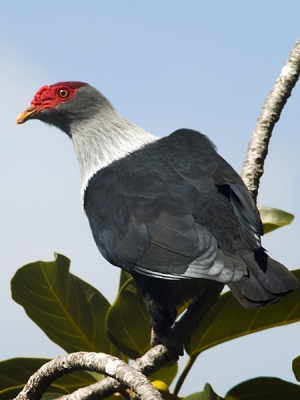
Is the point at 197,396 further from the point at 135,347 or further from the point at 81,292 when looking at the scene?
the point at 81,292

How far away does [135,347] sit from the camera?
3148 millimetres

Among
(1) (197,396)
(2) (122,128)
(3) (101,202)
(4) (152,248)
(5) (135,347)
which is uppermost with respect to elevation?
(2) (122,128)

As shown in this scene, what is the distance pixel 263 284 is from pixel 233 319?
30 centimetres

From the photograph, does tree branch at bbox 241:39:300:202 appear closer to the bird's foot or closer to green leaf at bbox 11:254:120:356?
the bird's foot

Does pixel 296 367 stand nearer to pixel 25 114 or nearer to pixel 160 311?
pixel 160 311

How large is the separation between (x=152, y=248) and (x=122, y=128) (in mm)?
1427

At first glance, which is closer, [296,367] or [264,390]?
[296,367]

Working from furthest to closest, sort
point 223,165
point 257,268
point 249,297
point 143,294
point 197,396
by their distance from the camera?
point 223,165 < point 143,294 < point 257,268 < point 249,297 < point 197,396

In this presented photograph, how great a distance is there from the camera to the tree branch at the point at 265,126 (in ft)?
11.9

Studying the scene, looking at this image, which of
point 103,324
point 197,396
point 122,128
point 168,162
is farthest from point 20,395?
point 122,128

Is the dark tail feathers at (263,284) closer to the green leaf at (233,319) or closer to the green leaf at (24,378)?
the green leaf at (233,319)

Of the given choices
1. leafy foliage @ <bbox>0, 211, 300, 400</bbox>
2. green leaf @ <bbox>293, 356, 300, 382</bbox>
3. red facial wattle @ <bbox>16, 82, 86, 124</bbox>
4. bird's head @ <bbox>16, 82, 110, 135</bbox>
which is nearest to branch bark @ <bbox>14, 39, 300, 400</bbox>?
leafy foliage @ <bbox>0, 211, 300, 400</bbox>

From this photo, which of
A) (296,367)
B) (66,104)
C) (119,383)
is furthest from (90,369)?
(66,104)

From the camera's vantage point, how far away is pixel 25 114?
4613mm
